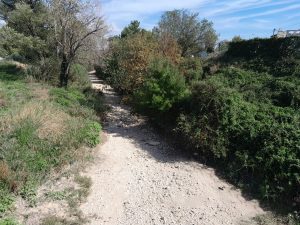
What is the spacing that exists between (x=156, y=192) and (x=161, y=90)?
5096 millimetres

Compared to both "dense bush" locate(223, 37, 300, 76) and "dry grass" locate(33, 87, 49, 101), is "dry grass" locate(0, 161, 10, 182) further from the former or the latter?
"dense bush" locate(223, 37, 300, 76)

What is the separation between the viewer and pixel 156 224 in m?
9.57

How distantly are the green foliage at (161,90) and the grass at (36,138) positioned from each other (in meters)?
2.48

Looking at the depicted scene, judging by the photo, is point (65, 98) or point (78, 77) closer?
point (65, 98)

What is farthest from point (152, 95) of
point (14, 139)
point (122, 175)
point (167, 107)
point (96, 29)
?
point (96, 29)

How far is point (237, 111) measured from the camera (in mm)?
13320

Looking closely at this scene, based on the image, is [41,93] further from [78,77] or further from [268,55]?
[268,55]

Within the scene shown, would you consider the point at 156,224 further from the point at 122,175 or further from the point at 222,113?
the point at 222,113

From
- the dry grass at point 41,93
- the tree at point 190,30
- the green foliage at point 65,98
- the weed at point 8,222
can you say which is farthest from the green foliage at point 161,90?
the tree at point 190,30

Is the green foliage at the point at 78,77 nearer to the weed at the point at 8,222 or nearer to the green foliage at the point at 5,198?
the green foliage at the point at 5,198

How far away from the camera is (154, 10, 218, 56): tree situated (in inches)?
1437

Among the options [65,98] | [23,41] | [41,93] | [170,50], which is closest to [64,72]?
[23,41]

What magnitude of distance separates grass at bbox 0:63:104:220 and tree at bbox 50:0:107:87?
5333 millimetres

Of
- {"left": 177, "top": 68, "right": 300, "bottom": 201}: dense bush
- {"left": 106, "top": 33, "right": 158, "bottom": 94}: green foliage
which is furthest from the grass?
{"left": 177, "top": 68, "right": 300, "bottom": 201}: dense bush
